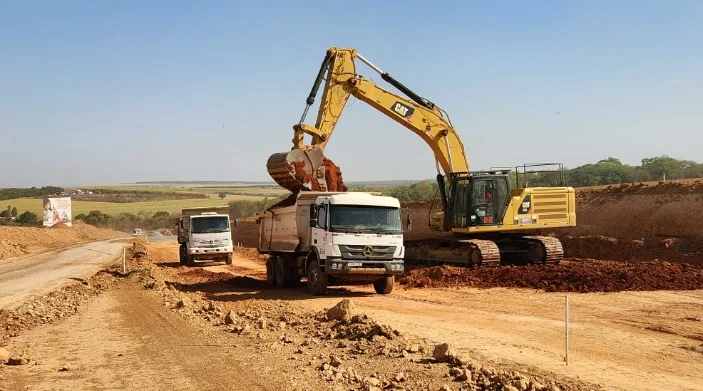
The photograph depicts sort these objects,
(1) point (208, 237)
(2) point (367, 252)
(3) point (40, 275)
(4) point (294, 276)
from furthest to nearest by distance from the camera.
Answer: (1) point (208, 237) → (3) point (40, 275) → (4) point (294, 276) → (2) point (367, 252)

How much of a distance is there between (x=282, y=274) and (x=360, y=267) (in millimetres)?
4195

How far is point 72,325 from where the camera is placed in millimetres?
15492

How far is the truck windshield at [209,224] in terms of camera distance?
118 feet

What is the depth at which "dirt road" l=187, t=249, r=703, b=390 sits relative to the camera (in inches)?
412

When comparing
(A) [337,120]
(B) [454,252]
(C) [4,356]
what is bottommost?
(C) [4,356]

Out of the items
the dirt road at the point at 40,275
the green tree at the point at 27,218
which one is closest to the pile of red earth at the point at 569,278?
the dirt road at the point at 40,275

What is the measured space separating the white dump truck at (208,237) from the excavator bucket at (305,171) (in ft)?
43.4

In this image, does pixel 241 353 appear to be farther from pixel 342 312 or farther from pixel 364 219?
pixel 364 219

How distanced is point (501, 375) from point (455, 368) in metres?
0.74

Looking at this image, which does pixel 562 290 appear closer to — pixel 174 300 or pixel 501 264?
pixel 501 264

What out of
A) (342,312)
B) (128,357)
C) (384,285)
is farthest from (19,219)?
(128,357)

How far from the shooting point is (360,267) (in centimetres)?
1958

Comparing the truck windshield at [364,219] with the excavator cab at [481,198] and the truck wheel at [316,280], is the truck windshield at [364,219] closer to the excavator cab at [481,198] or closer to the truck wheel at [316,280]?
the truck wheel at [316,280]

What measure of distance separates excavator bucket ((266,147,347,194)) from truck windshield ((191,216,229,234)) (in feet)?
43.6
